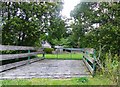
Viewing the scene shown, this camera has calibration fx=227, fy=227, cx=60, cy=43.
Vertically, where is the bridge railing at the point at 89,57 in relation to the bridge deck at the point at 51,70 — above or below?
above

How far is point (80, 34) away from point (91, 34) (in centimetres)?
17

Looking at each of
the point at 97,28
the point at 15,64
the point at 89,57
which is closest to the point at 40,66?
the point at 15,64

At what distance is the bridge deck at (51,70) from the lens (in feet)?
8.87

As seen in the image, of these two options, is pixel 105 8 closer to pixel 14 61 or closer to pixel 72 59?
pixel 72 59

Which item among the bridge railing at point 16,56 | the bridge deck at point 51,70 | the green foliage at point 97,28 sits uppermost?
the green foliage at point 97,28

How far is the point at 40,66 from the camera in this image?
11.6 feet

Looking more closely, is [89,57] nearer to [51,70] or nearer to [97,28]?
[97,28]

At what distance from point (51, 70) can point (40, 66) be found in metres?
0.46

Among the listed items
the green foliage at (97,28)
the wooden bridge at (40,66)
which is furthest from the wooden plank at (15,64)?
the green foliage at (97,28)

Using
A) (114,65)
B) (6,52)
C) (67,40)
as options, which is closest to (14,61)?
(6,52)

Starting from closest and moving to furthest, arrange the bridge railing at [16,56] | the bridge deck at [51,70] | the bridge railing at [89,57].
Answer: the bridge deck at [51,70]
the bridge railing at [16,56]
the bridge railing at [89,57]

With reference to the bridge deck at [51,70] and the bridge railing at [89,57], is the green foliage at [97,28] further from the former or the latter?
the bridge deck at [51,70]

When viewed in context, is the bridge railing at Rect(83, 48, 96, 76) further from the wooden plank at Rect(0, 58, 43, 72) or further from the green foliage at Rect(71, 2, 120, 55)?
the wooden plank at Rect(0, 58, 43, 72)

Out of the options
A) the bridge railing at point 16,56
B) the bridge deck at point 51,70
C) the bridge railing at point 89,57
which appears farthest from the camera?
the bridge railing at point 89,57
